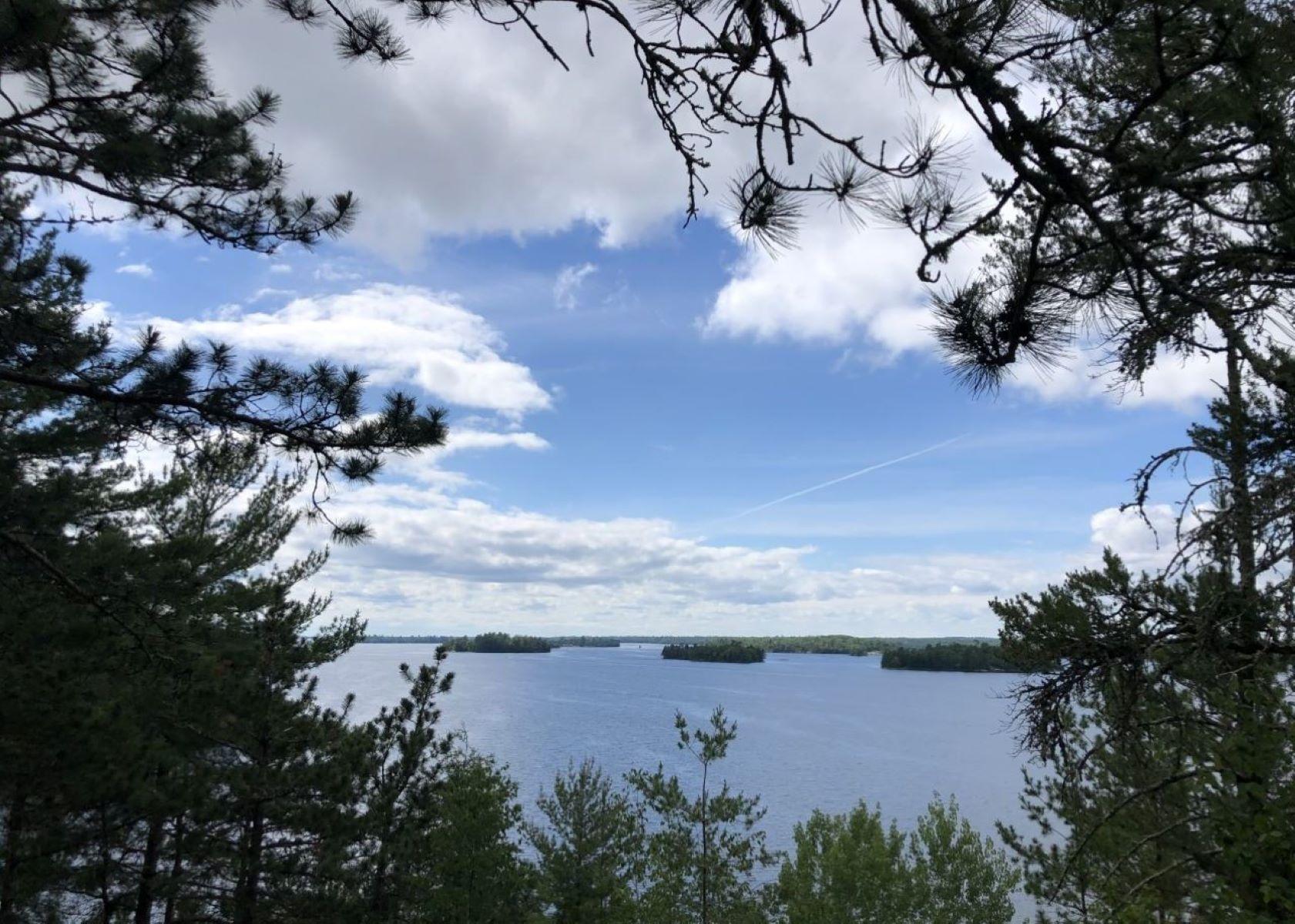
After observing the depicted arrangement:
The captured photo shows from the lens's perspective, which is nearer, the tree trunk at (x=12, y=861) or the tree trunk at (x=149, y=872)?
the tree trunk at (x=12, y=861)

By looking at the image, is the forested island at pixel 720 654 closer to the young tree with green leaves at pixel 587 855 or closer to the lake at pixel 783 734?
the lake at pixel 783 734

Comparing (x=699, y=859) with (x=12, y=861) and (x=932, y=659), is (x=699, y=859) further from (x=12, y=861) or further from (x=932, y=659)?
(x=932, y=659)

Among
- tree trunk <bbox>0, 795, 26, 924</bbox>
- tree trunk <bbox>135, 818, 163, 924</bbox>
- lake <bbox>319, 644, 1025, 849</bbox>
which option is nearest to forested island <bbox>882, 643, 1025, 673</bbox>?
lake <bbox>319, 644, 1025, 849</bbox>

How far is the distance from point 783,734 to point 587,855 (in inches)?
1525

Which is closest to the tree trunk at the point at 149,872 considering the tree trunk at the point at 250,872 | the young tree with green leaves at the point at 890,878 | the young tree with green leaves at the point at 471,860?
the tree trunk at the point at 250,872

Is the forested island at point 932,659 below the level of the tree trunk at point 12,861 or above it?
below

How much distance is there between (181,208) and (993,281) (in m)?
4.19

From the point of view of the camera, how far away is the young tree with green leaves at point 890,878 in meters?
19.2

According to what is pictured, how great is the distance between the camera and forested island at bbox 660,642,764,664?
469ft

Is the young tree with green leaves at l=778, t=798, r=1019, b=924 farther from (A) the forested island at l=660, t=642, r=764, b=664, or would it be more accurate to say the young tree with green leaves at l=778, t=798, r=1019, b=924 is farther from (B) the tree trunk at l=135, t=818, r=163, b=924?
(A) the forested island at l=660, t=642, r=764, b=664

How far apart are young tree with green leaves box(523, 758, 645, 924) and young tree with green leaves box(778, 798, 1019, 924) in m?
4.47

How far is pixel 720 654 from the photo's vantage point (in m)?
143

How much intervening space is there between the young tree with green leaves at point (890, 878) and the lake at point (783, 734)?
4339 mm

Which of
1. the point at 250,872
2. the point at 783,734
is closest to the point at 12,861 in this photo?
the point at 250,872
